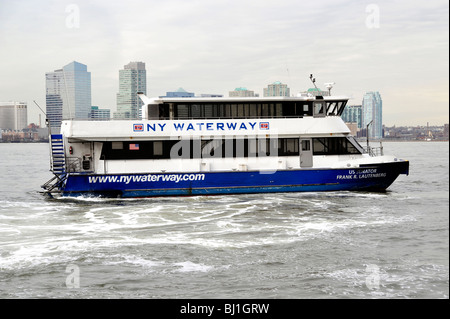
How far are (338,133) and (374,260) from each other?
12585mm

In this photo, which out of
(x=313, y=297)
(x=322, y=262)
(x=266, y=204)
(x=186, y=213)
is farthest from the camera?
(x=266, y=204)

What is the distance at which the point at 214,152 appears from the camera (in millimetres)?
23516

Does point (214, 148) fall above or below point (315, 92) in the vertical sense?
below

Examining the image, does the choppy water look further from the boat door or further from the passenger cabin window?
the passenger cabin window

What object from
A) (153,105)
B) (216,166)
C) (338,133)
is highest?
(153,105)

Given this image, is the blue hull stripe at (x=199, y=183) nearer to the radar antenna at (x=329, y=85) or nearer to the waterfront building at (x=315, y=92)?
the waterfront building at (x=315, y=92)

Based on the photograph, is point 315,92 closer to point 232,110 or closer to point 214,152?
point 232,110

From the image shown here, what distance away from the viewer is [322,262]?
12039 millimetres

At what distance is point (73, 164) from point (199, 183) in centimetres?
591

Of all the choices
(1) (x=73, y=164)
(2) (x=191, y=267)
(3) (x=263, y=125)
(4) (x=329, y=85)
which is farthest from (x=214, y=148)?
(2) (x=191, y=267)

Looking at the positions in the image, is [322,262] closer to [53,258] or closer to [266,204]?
[53,258]

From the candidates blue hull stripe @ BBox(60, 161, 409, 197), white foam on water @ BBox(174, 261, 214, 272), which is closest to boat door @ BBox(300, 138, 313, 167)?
blue hull stripe @ BBox(60, 161, 409, 197)

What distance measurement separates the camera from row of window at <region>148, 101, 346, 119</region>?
77.6 ft
